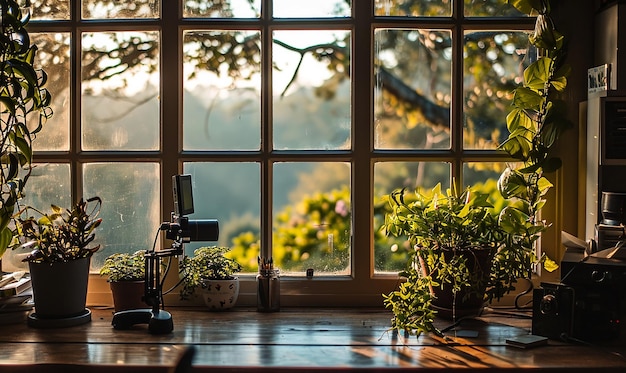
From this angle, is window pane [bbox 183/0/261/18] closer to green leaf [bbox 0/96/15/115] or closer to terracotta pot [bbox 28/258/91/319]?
green leaf [bbox 0/96/15/115]

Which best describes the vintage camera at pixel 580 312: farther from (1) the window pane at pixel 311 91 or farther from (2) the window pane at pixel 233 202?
(2) the window pane at pixel 233 202

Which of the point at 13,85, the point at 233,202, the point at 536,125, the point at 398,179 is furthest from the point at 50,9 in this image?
the point at 536,125

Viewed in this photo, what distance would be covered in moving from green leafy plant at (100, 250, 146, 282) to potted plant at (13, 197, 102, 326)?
137 mm

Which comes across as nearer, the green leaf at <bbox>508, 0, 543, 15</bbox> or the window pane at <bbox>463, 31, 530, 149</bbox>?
the green leaf at <bbox>508, 0, 543, 15</bbox>

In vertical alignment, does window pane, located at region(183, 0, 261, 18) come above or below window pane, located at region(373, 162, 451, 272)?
above

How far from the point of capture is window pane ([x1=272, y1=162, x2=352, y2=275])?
324 cm

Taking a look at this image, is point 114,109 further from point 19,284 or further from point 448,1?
point 448,1

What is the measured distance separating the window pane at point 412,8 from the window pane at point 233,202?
0.83 m

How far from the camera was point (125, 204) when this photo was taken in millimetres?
3266

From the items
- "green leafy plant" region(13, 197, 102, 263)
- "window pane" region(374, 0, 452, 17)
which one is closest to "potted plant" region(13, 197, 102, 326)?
"green leafy plant" region(13, 197, 102, 263)

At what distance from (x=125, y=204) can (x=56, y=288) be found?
1.78ft

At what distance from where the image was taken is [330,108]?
10.6 ft

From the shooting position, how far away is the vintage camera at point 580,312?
2.58m

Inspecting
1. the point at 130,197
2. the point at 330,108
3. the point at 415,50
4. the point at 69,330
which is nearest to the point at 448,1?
the point at 415,50
